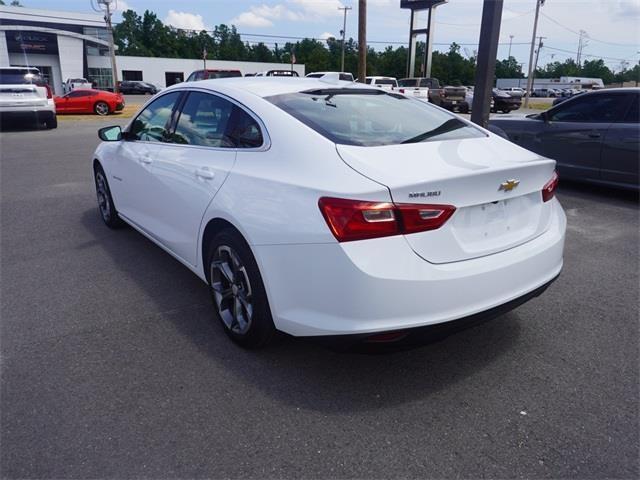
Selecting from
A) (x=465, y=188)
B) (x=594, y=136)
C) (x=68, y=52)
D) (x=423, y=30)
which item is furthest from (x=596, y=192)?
(x=68, y=52)

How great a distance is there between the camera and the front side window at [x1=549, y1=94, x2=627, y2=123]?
6.95 m

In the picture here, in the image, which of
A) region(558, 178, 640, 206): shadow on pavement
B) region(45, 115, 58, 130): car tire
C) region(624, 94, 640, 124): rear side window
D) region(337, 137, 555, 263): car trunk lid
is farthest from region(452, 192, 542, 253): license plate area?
region(45, 115, 58, 130): car tire

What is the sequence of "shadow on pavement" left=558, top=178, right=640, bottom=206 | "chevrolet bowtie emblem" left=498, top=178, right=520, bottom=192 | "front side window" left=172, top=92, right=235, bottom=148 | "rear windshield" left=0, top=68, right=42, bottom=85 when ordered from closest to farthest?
1. "chevrolet bowtie emblem" left=498, top=178, right=520, bottom=192
2. "front side window" left=172, top=92, right=235, bottom=148
3. "shadow on pavement" left=558, top=178, right=640, bottom=206
4. "rear windshield" left=0, top=68, right=42, bottom=85

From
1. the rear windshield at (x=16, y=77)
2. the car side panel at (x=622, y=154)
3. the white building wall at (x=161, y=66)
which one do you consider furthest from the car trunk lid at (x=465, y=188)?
the white building wall at (x=161, y=66)

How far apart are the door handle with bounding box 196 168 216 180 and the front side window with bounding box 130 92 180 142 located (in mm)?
912

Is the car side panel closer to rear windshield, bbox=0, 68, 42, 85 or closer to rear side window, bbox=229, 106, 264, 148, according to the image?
rear side window, bbox=229, 106, 264, 148

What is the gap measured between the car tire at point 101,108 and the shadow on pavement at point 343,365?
21.8 m

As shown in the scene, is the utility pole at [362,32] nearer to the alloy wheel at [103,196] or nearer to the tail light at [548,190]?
the alloy wheel at [103,196]

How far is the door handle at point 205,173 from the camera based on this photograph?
3.15 meters

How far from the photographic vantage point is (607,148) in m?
6.92

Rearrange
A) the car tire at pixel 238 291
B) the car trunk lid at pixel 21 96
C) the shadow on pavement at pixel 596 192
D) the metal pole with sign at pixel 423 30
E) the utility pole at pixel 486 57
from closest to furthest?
the car tire at pixel 238 291
the shadow on pavement at pixel 596 192
the utility pole at pixel 486 57
the car trunk lid at pixel 21 96
the metal pole with sign at pixel 423 30

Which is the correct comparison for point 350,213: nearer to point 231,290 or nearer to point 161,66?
point 231,290

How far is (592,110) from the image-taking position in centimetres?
730

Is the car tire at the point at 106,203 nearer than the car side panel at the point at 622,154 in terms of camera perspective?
Yes
